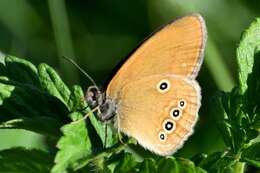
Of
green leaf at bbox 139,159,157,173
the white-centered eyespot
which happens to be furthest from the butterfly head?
green leaf at bbox 139,159,157,173

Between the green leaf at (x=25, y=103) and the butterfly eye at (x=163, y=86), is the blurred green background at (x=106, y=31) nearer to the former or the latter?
the butterfly eye at (x=163, y=86)

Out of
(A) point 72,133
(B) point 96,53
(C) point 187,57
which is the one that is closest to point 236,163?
(C) point 187,57

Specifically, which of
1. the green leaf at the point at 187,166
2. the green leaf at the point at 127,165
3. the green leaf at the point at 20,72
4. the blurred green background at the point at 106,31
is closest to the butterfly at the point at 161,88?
the green leaf at the point at 20,72

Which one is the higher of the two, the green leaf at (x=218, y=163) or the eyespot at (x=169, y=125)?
the eyespot at (x=169, y=125)

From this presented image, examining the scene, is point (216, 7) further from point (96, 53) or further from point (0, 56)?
point (0, 56)

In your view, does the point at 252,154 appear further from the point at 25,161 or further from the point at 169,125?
the point at 25,161
